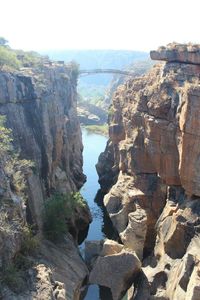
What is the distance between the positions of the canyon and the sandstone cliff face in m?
0.07

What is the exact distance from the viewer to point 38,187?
34.4m

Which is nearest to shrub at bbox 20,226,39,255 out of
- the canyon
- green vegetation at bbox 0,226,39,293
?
green vegetation at bbox 0,226,39,293

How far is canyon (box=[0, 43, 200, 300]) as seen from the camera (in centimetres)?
2458

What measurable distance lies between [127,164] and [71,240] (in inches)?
438

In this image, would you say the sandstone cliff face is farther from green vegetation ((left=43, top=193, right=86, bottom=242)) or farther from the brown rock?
green vegetation ((left=43, top=193, right=86, bottom=242))

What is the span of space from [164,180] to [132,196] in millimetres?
4890

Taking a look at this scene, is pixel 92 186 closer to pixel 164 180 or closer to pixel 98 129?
pixel 164 180

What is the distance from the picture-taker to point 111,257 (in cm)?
2900

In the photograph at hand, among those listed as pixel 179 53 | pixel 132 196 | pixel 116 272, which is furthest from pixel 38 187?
pixel 179 53

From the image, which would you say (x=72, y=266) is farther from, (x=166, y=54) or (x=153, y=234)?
(x=166, y=54)

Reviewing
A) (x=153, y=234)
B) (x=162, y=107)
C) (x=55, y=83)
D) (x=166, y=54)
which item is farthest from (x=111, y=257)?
(x=55, y=83)

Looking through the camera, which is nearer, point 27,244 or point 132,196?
point 27,244

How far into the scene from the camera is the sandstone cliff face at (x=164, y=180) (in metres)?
28.1

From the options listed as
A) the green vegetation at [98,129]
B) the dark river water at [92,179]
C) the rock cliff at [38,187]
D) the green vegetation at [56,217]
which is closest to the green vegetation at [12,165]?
the rock cliff at [38,187]
